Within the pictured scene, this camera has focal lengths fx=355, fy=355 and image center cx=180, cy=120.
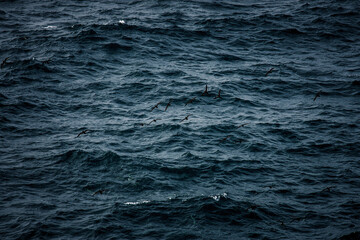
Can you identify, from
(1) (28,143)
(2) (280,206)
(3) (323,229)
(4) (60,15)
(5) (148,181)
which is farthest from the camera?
(4) (60,15)

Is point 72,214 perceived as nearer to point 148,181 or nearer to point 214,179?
point 148,181

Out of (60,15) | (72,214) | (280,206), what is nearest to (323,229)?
(280,206)

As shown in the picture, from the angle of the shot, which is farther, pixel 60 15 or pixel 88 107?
pixel 60 15

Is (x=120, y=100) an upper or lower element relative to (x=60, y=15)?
lower

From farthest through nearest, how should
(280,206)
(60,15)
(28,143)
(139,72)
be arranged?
(60,15) → (139,72) → (28,143) → (280,206)

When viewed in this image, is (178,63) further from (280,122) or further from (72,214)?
(72,214)

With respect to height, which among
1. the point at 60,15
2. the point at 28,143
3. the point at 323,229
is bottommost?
the point at 323,229

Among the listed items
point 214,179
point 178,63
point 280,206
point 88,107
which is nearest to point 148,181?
point 214,179
